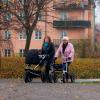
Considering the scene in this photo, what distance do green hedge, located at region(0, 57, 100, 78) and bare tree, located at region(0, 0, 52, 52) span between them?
130 inches

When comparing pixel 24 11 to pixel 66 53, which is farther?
pixel 24 11

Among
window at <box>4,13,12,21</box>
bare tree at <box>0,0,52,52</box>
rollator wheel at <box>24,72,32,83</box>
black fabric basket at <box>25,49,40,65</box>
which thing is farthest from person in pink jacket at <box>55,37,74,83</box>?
window at <box>4,13,12,21</box>

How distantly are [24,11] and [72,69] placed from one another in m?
5.94

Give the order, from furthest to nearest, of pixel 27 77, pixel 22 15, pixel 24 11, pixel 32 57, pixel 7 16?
pixel 22 15, pixel 24 11, pixel 7 16, pixel 27 77, pixel 32 57

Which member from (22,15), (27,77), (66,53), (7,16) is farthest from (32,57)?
(22,15)

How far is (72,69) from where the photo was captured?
25422 mm

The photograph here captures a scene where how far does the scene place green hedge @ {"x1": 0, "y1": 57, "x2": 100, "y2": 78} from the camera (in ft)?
82.3

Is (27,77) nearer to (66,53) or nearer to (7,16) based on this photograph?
(66,53)

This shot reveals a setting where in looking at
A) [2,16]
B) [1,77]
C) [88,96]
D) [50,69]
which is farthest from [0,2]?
[88,96]

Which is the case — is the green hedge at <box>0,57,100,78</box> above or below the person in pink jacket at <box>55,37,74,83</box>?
below

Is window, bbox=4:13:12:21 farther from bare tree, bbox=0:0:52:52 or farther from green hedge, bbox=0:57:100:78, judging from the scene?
green hedge, bbox=0:57:100:78

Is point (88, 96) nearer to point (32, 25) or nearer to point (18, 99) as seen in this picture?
point (18, 99)

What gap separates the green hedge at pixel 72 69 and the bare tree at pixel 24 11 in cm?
331

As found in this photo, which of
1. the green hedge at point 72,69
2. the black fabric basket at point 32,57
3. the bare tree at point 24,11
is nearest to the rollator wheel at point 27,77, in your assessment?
the black fabric basket at point 32,57
